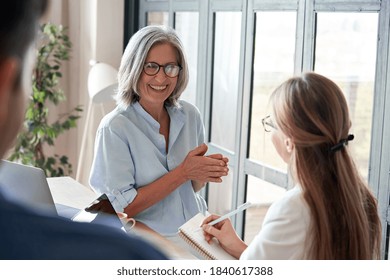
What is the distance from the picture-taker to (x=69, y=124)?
3.84 meters

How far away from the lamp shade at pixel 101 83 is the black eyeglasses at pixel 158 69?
155cm

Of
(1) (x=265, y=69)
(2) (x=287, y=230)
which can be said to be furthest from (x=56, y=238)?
(1) (x=265, y=69)

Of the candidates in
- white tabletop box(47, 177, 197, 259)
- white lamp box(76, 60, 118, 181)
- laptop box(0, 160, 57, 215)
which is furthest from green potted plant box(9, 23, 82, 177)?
laptop box(0, 160, 57, 215)

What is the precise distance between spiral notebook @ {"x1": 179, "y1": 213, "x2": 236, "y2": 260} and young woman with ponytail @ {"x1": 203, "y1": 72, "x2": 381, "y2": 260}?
0.21 metres

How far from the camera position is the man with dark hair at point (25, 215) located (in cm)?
26

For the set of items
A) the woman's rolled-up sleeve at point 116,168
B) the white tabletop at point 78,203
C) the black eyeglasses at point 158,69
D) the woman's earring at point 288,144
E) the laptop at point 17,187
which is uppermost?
the black eyeglasses at point 158,69

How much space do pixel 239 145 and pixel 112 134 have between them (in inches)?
42.6

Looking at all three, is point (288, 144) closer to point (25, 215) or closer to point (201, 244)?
point (201, 244)

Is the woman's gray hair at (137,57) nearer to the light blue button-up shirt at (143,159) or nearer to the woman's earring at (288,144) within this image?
the light blue button-up shirt at (143,159)

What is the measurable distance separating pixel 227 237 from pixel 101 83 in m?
2.21

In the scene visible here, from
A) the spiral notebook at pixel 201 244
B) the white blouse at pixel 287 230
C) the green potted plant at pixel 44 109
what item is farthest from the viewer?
the green potted plant at pixel 44 109

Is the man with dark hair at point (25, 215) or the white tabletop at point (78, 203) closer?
the man with dark hair at point (25, 215)

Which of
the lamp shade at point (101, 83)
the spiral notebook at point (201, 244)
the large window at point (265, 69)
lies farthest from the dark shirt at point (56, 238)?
the lamp shade at point (101, 83)

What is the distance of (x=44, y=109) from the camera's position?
12.7ft
